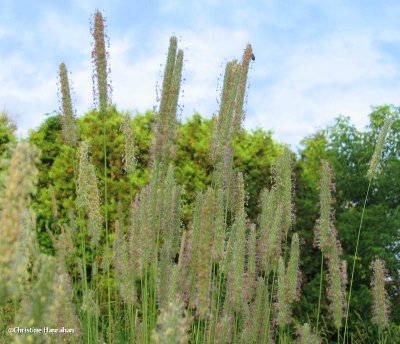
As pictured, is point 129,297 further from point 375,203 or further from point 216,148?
point 375,203

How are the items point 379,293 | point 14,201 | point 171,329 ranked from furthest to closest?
point 379,293 → point 171,329 → point 14,201

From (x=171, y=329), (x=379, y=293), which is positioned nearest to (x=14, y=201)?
(x=171, y=329)

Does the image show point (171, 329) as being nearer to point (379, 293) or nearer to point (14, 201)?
point (14, 201)

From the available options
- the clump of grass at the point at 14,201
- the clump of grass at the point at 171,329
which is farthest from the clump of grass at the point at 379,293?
the clump of grass at the point at 14,201

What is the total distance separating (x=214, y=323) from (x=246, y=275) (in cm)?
88

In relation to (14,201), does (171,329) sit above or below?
below

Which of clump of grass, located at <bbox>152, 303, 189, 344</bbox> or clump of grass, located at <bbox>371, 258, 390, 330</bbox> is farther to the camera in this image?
clump of grass, located at <bbox>371, 258, 390, 330</bbox>

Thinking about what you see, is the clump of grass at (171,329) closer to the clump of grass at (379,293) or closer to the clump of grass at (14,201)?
the clump of grass at (14,201)

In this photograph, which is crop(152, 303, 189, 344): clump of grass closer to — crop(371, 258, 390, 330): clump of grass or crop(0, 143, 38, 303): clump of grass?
crop(0, 143, 38, 303): clump of grass

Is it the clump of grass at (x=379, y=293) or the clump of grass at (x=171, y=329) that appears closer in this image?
the clump of grass at (x=171, y=329)

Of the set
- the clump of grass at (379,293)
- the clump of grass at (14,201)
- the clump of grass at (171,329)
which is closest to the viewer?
the clump of grass at (14,201)

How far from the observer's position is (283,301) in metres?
3.99

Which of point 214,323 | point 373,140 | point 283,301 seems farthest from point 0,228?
point 373,140

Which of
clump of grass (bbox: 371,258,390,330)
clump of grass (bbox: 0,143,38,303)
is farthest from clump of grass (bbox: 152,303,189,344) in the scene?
clump of grass (bbox: 371,258,390,330)
